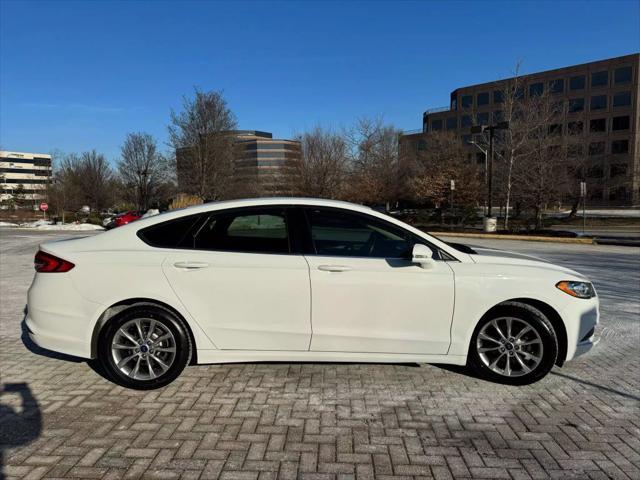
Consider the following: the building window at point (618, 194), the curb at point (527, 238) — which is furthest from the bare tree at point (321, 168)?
the building window at point (618, 194)

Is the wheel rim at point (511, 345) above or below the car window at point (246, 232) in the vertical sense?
below

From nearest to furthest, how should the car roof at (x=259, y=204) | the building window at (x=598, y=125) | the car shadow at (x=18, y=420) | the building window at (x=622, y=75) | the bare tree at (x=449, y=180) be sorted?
the car shadow at (x=18, y=420) → the car roof at (x=259, y=204) → the bare tree at (x=449, y=180) → the building window at (x=622, y=75) → the building window at (x=598, y=125)

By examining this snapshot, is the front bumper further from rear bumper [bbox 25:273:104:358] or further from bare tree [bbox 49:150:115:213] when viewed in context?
bare tree [bbox 49:150:115:213]

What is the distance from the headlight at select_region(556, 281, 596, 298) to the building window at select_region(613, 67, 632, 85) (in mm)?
76104

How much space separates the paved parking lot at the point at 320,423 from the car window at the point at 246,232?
122 centimetres

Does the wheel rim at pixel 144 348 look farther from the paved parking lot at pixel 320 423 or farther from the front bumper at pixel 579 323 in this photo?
the front bumper at pixel 579 323

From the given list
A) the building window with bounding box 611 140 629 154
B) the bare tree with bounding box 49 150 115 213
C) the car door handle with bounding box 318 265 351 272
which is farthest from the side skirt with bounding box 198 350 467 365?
the building window with bounding box 611 140 629 154

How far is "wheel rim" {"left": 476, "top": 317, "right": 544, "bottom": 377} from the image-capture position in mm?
3770

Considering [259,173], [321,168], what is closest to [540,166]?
[321,168]

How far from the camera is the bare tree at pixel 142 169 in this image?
47325 millimetres

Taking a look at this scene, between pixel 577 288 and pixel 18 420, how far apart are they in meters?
4.63

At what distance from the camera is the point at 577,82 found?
2630 inches

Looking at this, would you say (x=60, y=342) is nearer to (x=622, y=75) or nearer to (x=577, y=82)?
(x=622, y=75)

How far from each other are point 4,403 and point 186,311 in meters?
1.59
